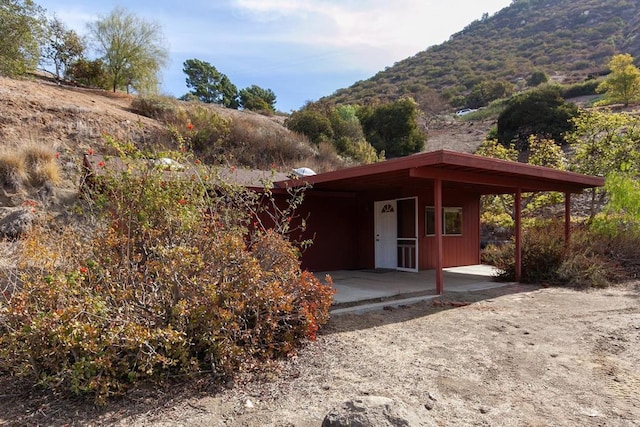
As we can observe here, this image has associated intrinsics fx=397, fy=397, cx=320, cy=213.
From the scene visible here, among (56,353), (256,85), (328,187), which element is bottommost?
(56,353)

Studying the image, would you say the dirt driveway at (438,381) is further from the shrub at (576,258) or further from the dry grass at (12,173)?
the dry grass at (12,173)

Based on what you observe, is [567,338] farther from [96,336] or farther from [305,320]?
[96,336]

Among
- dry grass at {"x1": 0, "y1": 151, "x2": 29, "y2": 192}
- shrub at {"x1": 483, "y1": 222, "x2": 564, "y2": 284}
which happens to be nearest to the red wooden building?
shrub at {"x1": 483, "y1": 222, "x2": 564, "y2": 284}

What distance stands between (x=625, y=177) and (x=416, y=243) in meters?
5.98

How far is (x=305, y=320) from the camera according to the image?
448 centimetres

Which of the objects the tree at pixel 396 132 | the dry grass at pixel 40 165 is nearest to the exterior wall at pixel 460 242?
the dry grass at pixel 40 165

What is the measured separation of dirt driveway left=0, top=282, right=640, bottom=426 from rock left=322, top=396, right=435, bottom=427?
0.51 meters

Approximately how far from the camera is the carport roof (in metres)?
6.25

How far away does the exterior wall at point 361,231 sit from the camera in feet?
33.7

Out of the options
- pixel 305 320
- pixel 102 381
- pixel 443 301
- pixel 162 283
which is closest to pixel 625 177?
pixel 443 301

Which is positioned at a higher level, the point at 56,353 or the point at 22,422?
the point at 56,353

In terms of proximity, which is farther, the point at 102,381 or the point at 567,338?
the point at 567,338

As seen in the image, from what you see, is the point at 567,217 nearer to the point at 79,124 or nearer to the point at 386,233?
the point at 386,233

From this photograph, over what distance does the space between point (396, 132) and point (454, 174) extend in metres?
18.6
